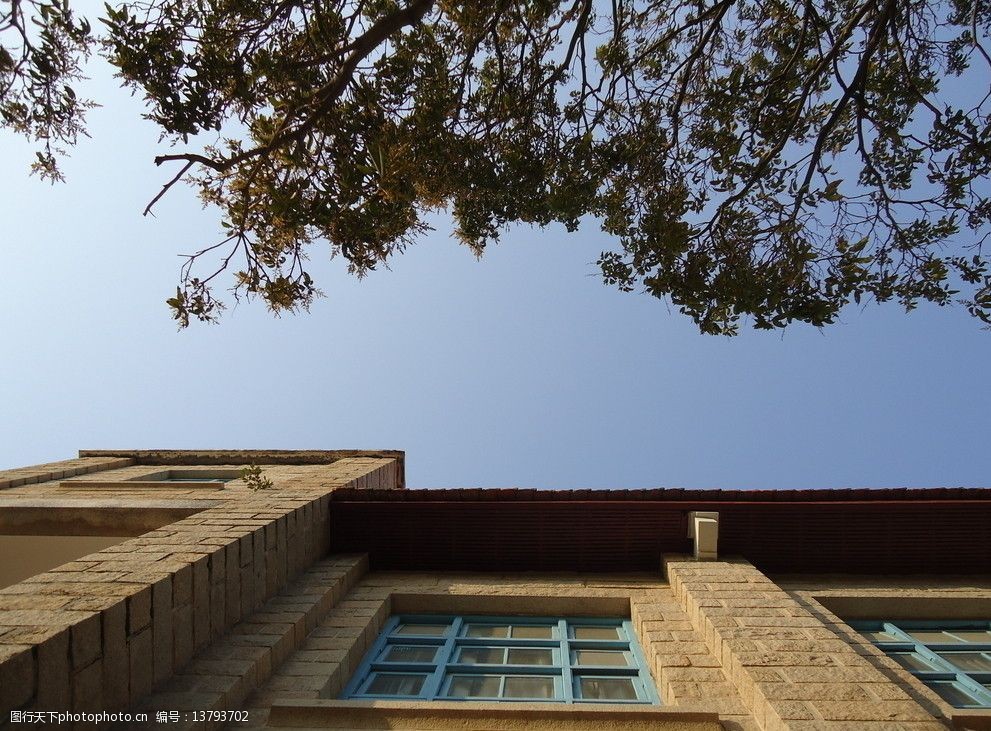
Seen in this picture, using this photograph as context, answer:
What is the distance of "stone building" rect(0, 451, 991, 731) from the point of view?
345 centimetres

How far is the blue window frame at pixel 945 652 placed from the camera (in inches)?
173

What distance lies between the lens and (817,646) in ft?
13.4

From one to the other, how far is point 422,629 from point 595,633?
5.40ft

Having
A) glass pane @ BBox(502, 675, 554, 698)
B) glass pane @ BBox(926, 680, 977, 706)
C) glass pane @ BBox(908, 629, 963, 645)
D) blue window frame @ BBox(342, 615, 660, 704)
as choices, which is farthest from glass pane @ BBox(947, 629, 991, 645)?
glass pane @ BBox(502, 675, 554, 698)

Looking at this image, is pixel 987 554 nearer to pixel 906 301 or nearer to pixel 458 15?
pixel 906 301

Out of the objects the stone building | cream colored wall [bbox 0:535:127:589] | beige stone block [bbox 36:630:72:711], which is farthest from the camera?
cream colored wall [bbox 0:535:127:589]

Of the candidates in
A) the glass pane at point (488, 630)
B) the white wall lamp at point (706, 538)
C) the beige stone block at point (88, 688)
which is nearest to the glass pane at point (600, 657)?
the glass pane at point (488, 630)

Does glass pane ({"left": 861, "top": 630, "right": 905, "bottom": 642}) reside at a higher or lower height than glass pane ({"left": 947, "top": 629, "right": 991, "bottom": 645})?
lower

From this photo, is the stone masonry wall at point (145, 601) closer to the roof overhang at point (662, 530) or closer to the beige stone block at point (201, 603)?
→ the beige stone block at point (201, 603)

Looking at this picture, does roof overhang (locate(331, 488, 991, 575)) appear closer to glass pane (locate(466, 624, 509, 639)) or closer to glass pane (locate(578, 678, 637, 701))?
glass pane (locate(466, 624, 509, 639))

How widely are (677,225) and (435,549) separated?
4681 mm

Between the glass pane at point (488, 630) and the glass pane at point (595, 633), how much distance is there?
2.22 ft

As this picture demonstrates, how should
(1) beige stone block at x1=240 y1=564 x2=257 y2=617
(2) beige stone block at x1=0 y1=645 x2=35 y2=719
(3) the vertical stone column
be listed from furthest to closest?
(1) beige stone block at x1=240 y1=564 x2=257 y2=617 → (3) the vertical stone column → (2) beige stone block at x1=0 y1=645 x2=35 y2=719

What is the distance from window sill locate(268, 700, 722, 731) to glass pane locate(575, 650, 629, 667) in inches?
42.0
